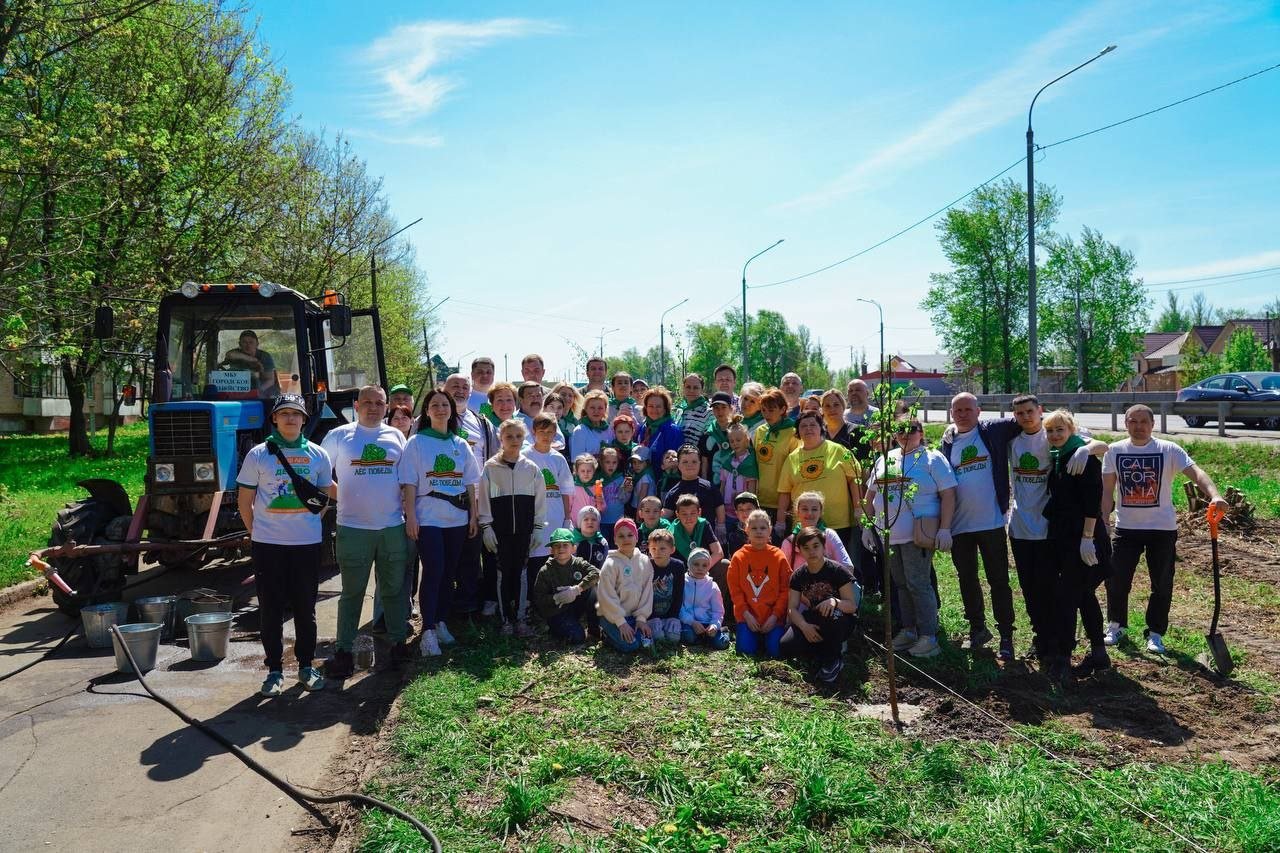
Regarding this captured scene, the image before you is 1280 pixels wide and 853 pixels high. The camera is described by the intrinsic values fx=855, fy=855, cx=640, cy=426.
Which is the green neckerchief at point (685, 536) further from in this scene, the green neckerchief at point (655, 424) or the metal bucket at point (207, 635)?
the metal bucket at point (207, 635)

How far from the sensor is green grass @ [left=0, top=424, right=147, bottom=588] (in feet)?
34.3

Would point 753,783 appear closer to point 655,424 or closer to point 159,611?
point 655,424

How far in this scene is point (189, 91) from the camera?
62.3 feet

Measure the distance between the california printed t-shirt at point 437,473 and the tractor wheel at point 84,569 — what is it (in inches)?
137

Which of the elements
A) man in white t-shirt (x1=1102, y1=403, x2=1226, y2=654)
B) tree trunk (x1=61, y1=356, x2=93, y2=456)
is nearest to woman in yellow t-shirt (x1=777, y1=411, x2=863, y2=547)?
man in white t-shirt (x1=1102, y1=403, x2=1226, y2=654)

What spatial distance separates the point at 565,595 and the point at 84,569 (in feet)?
15.4

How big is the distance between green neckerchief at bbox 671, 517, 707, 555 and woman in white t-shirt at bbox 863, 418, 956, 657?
55.8 inches

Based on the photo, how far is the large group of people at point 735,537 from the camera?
19.9 ft

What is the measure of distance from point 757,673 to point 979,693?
1432mm

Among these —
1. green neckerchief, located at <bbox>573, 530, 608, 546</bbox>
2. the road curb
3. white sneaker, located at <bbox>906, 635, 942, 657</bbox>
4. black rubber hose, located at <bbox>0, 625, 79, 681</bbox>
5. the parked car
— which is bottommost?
white sneaker, located at <bbox>906, 635, 942, 657</bbox>

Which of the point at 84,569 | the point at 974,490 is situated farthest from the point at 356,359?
the point at 974,490

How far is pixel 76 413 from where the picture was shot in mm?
22344

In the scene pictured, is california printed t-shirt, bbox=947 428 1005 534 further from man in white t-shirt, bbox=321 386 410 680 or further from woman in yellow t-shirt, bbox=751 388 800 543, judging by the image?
man in white t-shirt, bbox=321 386 410 680

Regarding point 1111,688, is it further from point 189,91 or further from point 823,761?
point 189,91
